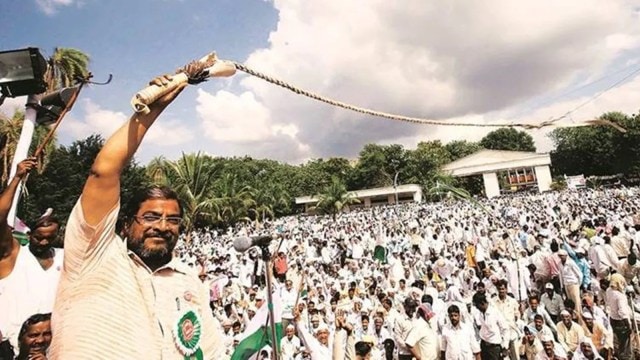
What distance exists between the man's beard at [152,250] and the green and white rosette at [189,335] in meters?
0.22

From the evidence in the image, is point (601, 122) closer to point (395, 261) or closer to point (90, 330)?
point (90, 330)

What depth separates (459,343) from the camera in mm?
6469

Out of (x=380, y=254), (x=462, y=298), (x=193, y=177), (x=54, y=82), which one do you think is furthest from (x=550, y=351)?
(x=193, y=177)

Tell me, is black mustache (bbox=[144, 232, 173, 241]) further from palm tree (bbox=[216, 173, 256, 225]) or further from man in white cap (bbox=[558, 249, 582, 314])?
palm tree (bbox=[216, 173, 256, 225])

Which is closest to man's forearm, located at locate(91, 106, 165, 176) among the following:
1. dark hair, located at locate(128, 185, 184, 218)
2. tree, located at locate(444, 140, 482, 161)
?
dark hair, located at locate(128, 185, 184, 218)

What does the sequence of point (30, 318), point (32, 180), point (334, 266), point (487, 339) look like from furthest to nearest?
point (32, 180) < point (334, 266) < point (487, 339) < point (30, 318)

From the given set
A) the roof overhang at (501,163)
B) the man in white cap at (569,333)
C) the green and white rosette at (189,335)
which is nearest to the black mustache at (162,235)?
the green and white rosette at (189,335)

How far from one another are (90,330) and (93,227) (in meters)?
0.31

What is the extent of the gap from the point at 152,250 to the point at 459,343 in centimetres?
611

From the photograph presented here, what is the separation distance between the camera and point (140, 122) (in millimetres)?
1265

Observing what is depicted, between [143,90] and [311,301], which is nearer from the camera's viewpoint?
[143,90]

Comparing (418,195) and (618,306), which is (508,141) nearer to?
(418,195)

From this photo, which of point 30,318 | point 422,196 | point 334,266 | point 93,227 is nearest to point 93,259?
point 93,227

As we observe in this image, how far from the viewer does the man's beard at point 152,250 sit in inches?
58.6
